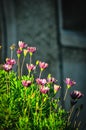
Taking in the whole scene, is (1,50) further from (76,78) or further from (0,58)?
(76,78)

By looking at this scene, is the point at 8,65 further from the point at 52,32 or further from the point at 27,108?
the point at 52,32

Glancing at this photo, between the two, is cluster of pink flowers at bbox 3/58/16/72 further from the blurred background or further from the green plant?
the blurred background

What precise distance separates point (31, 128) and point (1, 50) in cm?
299

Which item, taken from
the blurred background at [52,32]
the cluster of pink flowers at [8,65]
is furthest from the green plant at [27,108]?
the blurred background at [52,32]

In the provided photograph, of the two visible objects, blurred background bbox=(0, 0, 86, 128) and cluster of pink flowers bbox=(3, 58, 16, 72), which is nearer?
cluster of pink flowers bbox=(3, 58, 16, 72)

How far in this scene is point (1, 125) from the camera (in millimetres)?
3264

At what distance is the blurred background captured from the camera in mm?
6203

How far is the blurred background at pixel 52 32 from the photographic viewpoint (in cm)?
620

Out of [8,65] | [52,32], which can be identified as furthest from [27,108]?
[52,32]

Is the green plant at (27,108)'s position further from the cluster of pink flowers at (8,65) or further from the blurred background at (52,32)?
the blurred background at (52,32)

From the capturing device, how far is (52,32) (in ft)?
22.8

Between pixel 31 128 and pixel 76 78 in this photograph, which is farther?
Answer: pixel 76 78

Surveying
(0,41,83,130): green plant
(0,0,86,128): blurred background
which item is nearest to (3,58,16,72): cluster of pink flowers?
(0,41,83,130): green plant

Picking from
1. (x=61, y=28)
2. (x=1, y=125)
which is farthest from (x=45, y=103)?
(x=61, y=28)
